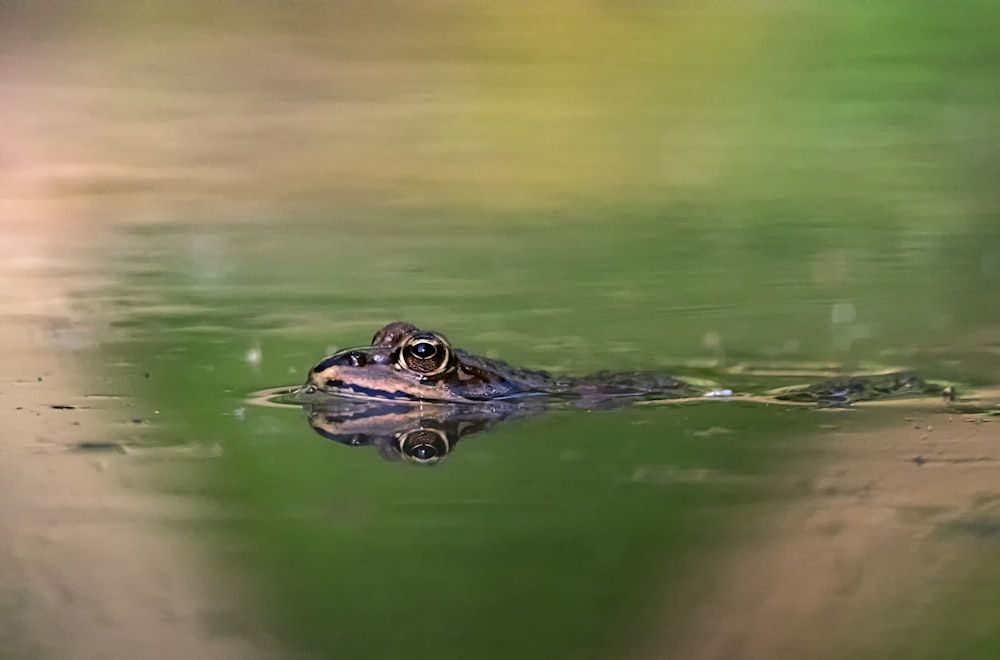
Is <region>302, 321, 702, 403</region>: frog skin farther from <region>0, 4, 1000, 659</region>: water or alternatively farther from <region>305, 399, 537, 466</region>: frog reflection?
<region>0, 4, 1000, 659</region>: water

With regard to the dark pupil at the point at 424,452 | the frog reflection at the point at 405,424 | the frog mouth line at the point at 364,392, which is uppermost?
the frog mouth line at the point at 364,392

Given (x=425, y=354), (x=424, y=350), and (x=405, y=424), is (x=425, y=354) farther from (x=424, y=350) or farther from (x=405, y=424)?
(x=405, y=424)

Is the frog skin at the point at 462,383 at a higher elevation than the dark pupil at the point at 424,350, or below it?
below

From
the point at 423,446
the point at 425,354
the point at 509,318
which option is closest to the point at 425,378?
the point at 425,354

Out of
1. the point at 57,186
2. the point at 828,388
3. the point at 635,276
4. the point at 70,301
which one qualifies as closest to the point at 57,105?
the point at 57,186

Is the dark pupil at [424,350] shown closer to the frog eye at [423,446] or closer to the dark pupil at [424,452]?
the frog eye at [423,446]

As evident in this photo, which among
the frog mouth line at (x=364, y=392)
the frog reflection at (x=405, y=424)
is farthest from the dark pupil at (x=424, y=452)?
the frog mouth line at (x=364, y=392)

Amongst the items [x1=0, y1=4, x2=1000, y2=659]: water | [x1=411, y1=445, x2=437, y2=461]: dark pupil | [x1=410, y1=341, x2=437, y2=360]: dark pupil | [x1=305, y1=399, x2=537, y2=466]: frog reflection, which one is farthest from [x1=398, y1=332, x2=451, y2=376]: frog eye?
[x1=411, y1=445, x2=437, y2=461]: dark pupil
